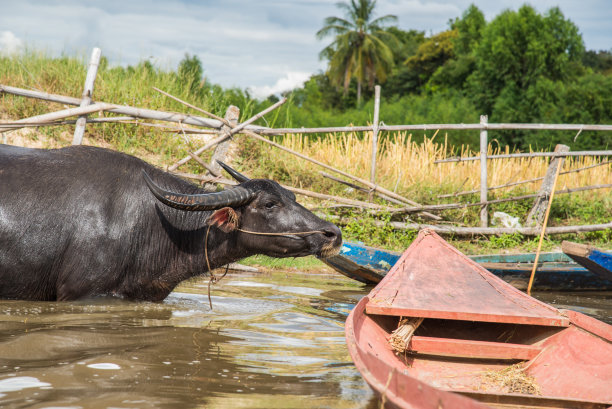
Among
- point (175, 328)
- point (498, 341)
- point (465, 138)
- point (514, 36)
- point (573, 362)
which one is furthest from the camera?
point (514, 36)

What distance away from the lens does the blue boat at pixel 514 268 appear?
6.52m

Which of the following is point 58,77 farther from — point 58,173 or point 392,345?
point 392,345

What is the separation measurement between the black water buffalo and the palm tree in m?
38.3

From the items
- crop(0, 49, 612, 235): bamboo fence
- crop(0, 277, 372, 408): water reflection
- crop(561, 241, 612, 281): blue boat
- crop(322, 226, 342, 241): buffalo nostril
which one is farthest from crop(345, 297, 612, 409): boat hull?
crop(0, 49, 612, 235): bamboo fence

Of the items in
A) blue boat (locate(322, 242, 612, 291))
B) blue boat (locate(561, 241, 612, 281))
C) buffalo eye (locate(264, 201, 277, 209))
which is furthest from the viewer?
blue boat (locate(322, 242, 612, 291))

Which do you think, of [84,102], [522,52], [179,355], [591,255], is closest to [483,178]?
[591,255]

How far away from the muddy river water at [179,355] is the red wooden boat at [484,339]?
16.1 inches

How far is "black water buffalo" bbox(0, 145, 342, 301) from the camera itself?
4.61 meters

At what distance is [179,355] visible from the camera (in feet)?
11.8

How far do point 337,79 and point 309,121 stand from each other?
17.2 metres

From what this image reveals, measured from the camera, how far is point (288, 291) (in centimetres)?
628

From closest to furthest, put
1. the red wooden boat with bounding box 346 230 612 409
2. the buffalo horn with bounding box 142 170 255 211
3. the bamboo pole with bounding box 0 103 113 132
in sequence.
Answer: the red wooden boat with bounding box 346 230 612 409 < the buffalo horn with bounding box 142 170 255 211 < the bamboo pole with bounding box 0 103 113 132

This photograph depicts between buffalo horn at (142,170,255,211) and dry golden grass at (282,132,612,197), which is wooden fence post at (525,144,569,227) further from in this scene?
buffalo horn at (142,170,255,211)

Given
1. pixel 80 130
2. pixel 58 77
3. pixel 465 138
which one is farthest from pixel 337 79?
pixel 80 130
